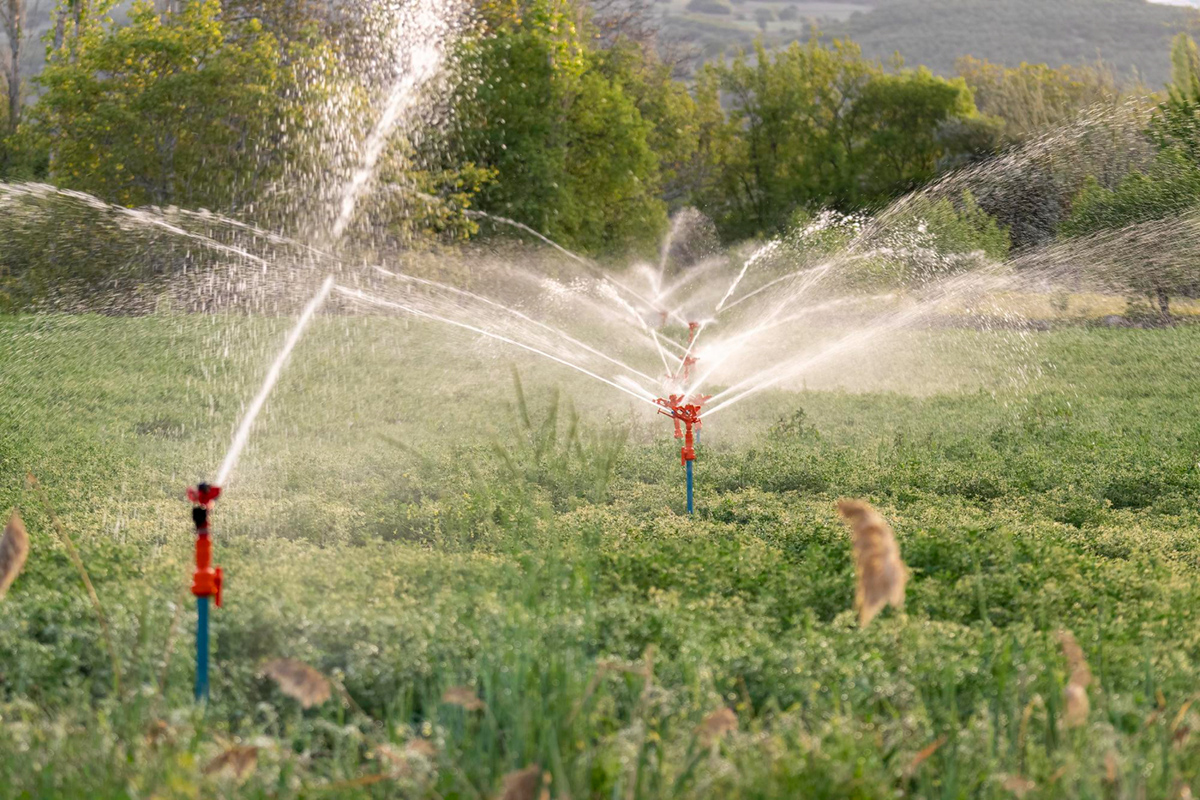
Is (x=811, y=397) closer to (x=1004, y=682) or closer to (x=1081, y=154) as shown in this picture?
(x=1004, y=682)

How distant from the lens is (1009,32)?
4072 inches

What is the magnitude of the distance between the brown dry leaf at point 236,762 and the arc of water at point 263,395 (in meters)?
5.76

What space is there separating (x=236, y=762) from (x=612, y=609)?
2.09 metres

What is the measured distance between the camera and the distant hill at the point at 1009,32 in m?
97.4

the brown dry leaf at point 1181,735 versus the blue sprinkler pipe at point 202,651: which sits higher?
the blue sprinkler pipe at point 202,651

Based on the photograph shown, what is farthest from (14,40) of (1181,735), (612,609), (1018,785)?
(1018,785)

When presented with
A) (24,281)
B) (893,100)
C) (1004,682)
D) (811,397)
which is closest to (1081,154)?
(893,100)

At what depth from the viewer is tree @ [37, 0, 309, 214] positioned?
73.6 feet

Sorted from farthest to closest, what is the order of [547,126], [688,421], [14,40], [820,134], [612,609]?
[820,134] → [547,126] → [14,40] → [688,421] → [612,609]

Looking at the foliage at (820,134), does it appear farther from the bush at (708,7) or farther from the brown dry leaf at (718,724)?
the bush at (708,7)

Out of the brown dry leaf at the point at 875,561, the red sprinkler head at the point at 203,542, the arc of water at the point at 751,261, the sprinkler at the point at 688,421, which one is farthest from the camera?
the arc of water at the point at 751,261

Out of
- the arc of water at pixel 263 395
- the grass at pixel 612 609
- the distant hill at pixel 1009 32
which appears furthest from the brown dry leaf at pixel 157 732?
the distant hill at pixel 1009 32

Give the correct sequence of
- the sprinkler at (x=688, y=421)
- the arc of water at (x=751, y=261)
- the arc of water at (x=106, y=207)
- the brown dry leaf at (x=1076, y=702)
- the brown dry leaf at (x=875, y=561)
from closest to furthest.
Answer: the brown dry leaf at (x=875, y=561)
the brown dry leaf at (x=1076, y=702)
the sprinkler at (x=688, y=421)
the arc of water at (x=106, y=207)
the arc of water at (x=751, y=261)

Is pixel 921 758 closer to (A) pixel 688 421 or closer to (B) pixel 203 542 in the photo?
(B) pixel 203 542
